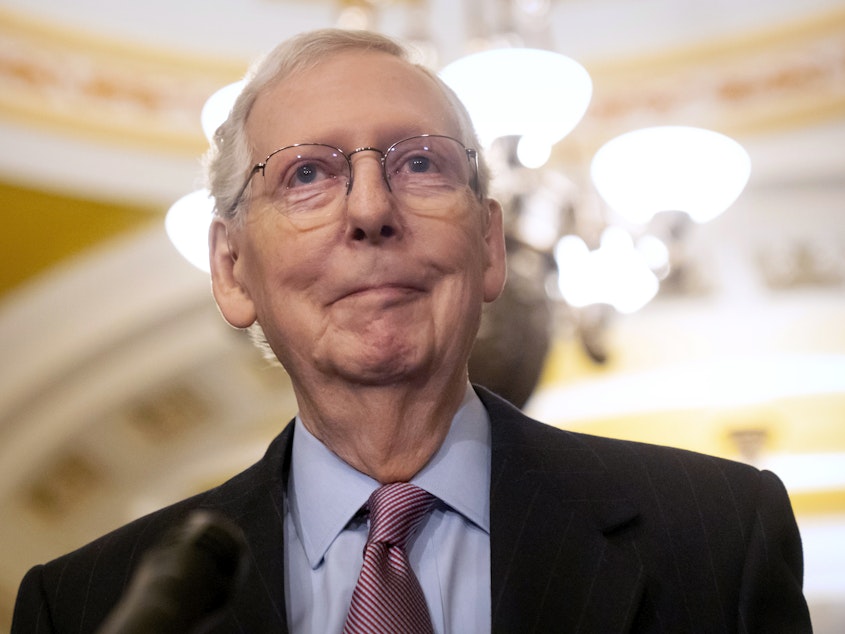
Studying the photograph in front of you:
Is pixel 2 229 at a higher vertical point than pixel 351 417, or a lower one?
higher

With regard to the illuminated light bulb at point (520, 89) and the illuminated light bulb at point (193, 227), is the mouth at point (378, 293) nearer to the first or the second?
the illuminated light bulb at point (520, 89)

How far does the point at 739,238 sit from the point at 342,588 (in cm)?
625

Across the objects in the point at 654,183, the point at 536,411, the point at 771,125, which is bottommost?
the point at 536,411

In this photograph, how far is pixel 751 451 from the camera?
8125 millimetres

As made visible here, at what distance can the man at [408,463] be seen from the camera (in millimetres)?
1496

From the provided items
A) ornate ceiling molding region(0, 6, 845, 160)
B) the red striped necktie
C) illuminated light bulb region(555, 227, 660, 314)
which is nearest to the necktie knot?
the red striped necktie

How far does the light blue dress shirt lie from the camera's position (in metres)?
1.54

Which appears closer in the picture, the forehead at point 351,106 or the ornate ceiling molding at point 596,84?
the forehead at point 351,106

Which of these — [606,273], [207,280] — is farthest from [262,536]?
[207,280]

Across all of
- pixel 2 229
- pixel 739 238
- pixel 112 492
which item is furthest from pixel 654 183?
pixel 112 492

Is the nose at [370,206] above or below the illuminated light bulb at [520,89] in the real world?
below

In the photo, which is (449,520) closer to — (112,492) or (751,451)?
(751,451)

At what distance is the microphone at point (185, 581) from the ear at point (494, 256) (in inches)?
29.7

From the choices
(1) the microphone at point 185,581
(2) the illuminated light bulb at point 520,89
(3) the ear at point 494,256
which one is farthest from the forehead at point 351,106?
(2) the illuminated light bulb at point 520,89
